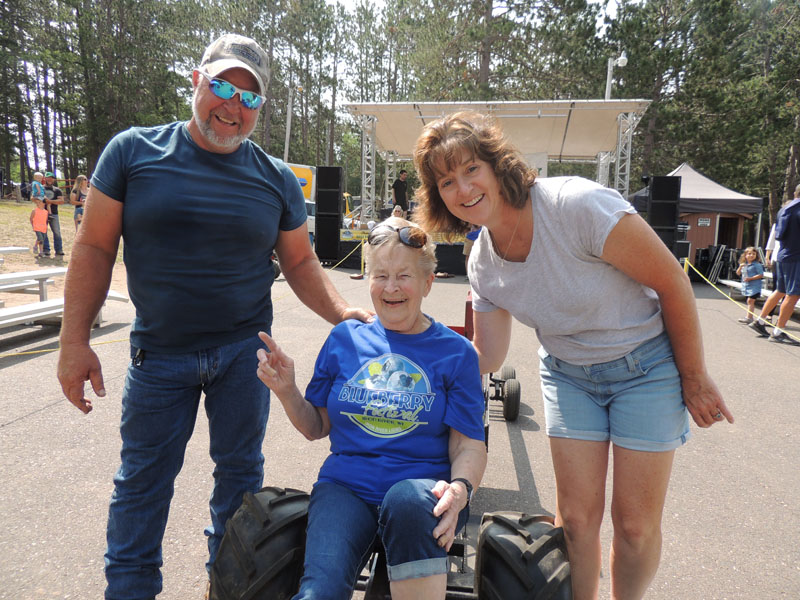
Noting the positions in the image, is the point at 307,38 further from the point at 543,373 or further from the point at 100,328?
the point at 543,373

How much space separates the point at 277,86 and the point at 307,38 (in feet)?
14.8

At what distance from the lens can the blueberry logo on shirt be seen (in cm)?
172

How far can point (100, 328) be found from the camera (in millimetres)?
7145

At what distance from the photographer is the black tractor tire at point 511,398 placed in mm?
4316

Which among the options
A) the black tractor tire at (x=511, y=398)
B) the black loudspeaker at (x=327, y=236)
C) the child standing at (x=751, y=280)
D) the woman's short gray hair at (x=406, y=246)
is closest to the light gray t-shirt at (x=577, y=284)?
the woman's short gray hair at (x=406, y=246)

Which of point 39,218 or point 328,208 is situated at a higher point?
point 328,208

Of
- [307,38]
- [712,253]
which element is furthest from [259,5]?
[712,253]

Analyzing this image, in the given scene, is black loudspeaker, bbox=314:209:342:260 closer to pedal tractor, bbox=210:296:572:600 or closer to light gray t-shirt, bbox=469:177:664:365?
light gray t-shirt, bbox=469:177:664:365

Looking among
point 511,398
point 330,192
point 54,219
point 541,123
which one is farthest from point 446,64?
point 511,398

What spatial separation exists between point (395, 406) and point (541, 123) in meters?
18.1

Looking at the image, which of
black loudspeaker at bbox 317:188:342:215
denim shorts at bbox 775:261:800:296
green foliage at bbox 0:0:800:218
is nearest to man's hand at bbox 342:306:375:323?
denim shorts at bbox 775:261:800:296

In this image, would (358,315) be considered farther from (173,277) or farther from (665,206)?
(665,206)

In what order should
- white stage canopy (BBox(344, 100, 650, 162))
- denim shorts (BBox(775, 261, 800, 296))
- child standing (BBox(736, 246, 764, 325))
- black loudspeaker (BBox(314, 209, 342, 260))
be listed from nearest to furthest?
denim shorts (BBox(775, 261, 800, 296))
child standing (BBox(736, 246, 764, 325))
black loudspeaker (BBox(314, 209, 342, 260))
white stage canopy (BBox(344, 100, 650, 162))

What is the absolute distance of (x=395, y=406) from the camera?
1.72 metres
